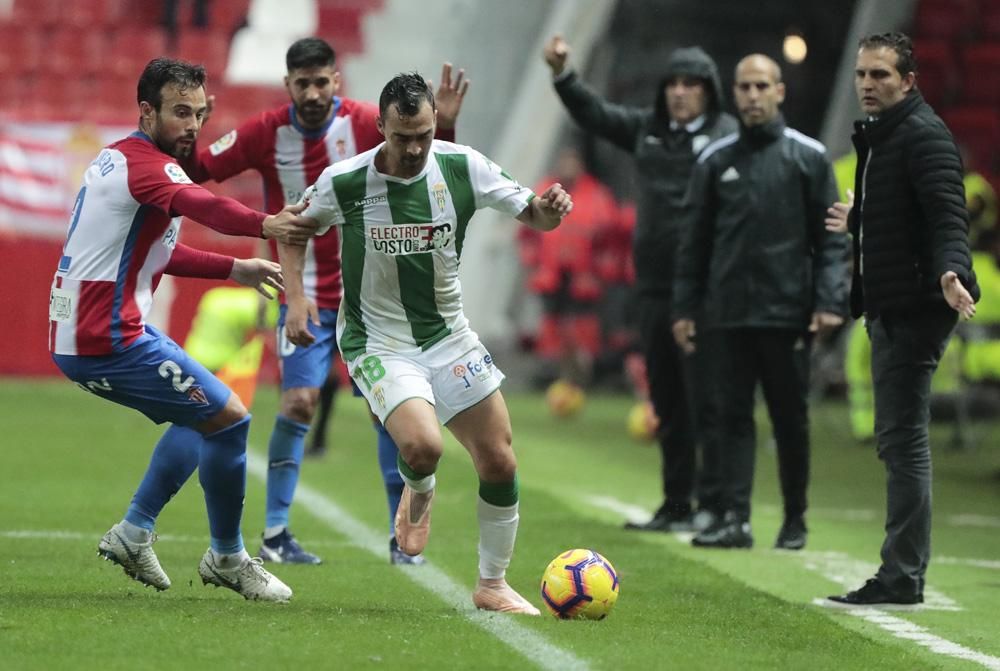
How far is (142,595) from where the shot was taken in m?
6.80

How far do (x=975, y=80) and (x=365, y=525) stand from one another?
12.7 metres

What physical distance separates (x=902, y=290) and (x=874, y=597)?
123 centimetres

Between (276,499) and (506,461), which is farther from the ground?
(506,461)

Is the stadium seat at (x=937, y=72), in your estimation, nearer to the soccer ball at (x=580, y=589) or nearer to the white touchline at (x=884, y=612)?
the white touchline at (x=884, y=612)

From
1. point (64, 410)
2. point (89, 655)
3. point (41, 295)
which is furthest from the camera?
point (41, 295)

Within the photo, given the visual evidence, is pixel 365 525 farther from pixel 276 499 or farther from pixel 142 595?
pixel 142 595

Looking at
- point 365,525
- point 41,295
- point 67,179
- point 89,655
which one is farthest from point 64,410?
point 89,655

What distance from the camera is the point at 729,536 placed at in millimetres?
8875

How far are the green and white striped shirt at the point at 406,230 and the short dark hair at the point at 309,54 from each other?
1.41 meters

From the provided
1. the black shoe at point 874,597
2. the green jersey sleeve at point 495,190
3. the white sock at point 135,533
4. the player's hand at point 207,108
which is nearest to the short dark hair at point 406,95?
the green jersey sleeve at point 495,190

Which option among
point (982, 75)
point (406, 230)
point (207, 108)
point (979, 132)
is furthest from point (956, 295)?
point (982, 75)

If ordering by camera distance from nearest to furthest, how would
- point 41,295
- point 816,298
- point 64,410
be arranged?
1. point 816,298
2. point 64,410
3. point 41,295

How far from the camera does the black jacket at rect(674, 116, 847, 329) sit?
345 inches

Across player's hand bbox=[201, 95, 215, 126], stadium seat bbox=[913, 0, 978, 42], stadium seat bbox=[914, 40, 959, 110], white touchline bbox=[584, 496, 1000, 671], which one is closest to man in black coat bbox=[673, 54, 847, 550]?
white touchline bbox=[584, 496, 1000, 671]
